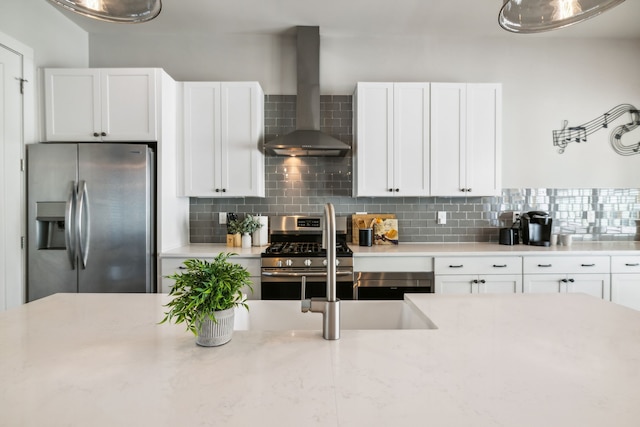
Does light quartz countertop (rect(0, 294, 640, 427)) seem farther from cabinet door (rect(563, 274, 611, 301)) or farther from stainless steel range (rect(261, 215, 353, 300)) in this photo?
cabinet door (rect(563, 274, 611, 301))

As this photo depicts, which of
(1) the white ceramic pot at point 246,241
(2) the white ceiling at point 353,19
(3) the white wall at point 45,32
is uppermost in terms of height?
(2) the white ceiling at point 353,19

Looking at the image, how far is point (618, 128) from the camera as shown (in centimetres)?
370

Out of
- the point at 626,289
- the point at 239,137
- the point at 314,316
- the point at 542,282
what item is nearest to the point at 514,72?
the point at 542,282

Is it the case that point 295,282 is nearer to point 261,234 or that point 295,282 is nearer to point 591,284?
point 261,234

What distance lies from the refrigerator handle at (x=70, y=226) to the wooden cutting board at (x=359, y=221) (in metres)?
2.38

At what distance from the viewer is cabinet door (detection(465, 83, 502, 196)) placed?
332cm

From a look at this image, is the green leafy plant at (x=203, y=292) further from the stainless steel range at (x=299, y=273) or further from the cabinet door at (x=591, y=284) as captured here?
the cabinet door at (x=591, y=284)

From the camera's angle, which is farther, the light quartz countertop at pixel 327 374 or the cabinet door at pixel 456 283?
the cabinet door at pixel 456 283

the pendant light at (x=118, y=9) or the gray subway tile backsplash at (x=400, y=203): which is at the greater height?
the pendant light at (x=118, y=9)

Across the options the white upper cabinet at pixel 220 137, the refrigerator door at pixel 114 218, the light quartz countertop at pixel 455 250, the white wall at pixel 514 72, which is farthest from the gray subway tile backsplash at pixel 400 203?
the refrigerator door at pixel 114 218

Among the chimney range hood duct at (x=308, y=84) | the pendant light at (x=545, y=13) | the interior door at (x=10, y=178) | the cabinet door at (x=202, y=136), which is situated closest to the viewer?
the pendant light at (x=545, y=13)

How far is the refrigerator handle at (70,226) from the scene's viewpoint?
2.69m

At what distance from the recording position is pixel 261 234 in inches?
137

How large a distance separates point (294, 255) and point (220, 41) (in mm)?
2317
